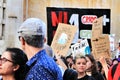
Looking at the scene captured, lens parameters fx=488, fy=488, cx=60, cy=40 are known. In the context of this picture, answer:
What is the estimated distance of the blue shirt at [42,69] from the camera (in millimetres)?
3193

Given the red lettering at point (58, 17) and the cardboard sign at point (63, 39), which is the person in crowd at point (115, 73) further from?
the red lettering at point (58, 17)

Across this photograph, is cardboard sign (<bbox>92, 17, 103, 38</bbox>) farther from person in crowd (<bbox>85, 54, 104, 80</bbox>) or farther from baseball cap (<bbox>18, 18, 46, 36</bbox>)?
baseball cap (<bbox>18, 18, 46, 36</bbox>)

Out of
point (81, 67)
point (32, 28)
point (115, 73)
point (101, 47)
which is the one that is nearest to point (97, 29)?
point (101, 47)

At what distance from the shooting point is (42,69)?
3.22 metres

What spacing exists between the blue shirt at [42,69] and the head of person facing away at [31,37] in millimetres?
43

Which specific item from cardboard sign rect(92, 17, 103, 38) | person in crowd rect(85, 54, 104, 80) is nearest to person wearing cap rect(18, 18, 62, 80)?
person in crowd rect(85, 54, 104, 80)

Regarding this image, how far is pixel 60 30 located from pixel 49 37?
237 inches

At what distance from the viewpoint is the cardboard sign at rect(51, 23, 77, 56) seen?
7.10 metres

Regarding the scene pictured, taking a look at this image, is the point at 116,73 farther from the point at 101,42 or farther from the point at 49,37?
the point at 49,37

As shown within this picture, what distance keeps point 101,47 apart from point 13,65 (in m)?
3.95

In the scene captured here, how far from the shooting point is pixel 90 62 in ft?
17.4

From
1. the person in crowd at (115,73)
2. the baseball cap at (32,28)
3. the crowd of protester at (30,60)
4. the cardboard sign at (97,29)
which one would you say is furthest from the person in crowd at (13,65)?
the cardboard sign at (97,29)

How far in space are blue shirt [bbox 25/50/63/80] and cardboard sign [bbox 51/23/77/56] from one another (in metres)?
3.68

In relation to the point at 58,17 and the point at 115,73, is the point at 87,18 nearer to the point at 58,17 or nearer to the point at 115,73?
the point at 58,17
